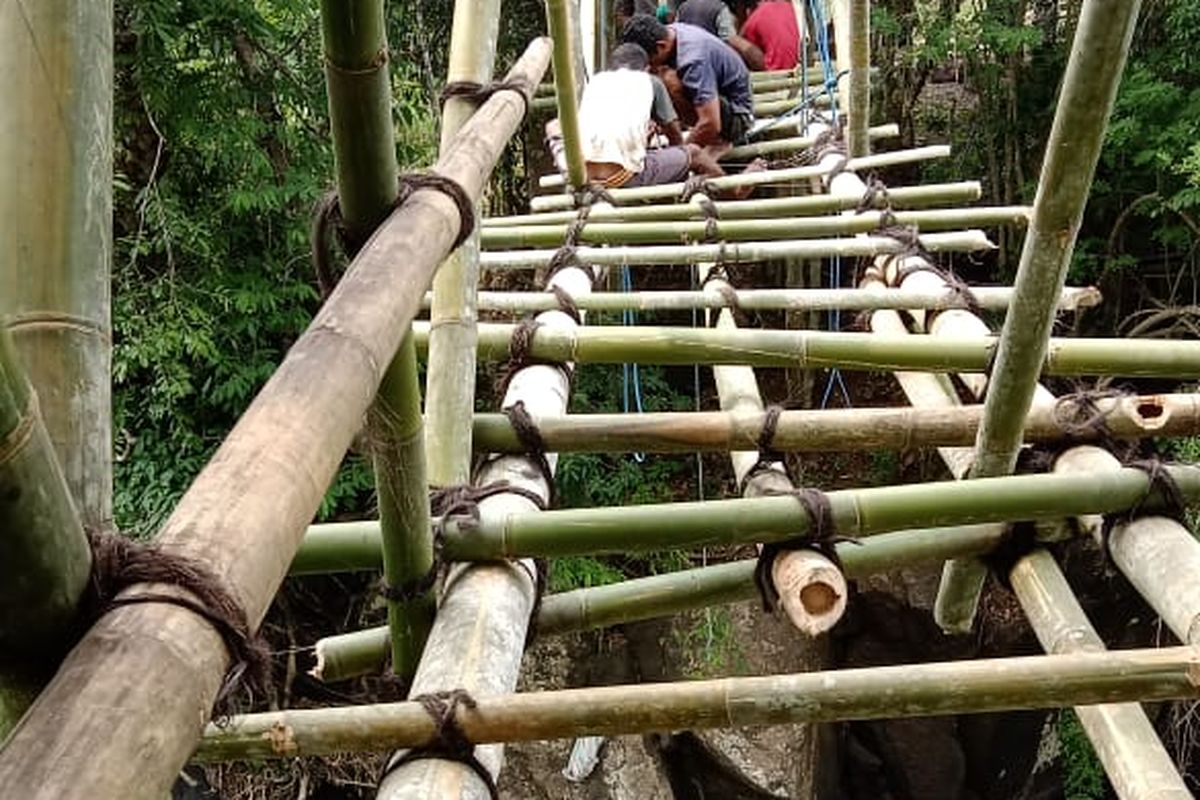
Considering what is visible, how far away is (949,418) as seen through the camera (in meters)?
1.78

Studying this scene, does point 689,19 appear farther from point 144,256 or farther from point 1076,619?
point 1076,619

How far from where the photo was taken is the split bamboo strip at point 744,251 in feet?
9.00

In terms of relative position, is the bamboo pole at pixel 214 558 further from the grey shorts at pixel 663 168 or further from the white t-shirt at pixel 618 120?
the grey shorts at pixel 663 168

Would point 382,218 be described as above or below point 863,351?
above

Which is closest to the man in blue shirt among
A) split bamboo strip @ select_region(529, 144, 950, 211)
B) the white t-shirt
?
the white t-shirt

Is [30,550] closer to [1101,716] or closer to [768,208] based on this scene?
A: [1101,716]

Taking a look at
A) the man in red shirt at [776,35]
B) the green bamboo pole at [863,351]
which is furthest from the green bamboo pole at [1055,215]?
the man in red shirt at [776,35]

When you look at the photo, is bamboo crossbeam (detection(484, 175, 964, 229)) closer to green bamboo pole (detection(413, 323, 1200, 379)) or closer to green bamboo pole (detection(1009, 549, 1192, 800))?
green bamboo pole (detection(413, 323, 1200, 379))

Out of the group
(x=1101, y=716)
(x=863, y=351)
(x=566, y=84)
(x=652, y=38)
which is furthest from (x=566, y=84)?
(x=1101, y=716)

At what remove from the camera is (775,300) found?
8.32 feet

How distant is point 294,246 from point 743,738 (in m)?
2.59

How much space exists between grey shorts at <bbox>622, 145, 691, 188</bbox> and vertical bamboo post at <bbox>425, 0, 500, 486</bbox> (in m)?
2.06

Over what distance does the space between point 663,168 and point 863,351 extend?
7.26ft

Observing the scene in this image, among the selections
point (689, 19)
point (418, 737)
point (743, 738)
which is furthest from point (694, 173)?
point (418, 737)
